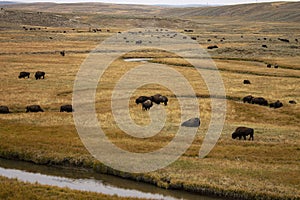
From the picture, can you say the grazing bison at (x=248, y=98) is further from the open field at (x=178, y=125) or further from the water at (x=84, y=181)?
the water at (x=84, y=181)

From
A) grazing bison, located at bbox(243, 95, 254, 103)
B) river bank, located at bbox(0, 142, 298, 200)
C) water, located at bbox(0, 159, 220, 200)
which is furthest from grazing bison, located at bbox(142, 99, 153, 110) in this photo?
water, located at bbox(0, 159, 220, 200)

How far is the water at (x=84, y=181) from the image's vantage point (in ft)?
74.7

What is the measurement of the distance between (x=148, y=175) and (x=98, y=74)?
37054mm

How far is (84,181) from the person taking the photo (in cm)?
2428

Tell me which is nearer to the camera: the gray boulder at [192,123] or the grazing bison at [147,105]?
the gray boulder at [192,123]

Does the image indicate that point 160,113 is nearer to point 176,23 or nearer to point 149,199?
point 149,199

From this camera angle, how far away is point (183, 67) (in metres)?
70.4

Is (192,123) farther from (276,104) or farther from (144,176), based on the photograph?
(276,104)

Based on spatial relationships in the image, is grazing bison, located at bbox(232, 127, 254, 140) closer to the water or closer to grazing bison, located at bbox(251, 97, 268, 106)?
the water

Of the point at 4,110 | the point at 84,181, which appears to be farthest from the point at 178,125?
the point at 4,110

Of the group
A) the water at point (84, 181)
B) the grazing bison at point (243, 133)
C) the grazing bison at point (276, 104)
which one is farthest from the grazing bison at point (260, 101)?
the water at point (84, 181)

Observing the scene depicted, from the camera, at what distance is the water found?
74.7 feet

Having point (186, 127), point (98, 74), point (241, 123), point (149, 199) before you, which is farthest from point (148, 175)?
point (98, 74)

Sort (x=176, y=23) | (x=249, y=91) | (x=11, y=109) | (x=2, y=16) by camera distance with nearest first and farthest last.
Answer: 1. (x=11, y=109)
2. (x=249, y=91)
3. (x=2, y=16)
4. (x=176, y=23)
